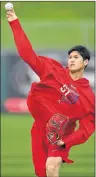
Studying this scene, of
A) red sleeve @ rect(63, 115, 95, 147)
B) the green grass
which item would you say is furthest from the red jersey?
the green grass

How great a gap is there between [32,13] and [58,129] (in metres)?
9.17

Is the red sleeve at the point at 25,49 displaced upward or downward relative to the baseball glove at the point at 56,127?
upward

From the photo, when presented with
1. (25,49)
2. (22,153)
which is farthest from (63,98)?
(22,153)

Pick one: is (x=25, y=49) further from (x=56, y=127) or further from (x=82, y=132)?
(x=82, y=132)

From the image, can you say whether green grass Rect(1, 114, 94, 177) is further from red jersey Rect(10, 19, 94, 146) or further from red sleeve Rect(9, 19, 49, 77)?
red sleeve Rect(9, 19, 49, 77)

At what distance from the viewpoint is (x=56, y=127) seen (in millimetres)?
5961

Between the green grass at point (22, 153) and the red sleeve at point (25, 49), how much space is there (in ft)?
10.3

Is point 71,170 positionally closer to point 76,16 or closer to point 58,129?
point 58,129

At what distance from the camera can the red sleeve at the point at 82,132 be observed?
5.94m

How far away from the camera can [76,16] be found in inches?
563

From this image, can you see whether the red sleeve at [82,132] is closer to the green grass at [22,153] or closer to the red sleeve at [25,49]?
the red sleeve at [25,49]

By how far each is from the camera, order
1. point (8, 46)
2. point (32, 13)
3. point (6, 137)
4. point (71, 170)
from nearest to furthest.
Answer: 1. point (71, 170)
2. point (6, 137)
3. point (8, 46)
4. point (32, 13)

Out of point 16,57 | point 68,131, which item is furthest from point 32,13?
point 68,131

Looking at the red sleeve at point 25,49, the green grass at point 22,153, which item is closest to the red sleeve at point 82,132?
the red sleeve at point 25,49
